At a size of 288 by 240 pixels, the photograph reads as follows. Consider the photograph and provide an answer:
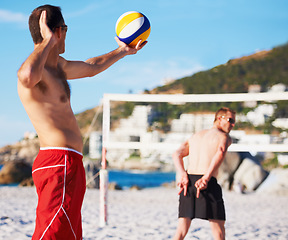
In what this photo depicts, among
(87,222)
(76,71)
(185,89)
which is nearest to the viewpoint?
(76,71)

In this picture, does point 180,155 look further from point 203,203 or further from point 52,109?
point 52,109

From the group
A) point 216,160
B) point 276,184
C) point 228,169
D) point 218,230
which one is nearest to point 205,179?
point 216,160

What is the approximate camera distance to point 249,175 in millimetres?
13859

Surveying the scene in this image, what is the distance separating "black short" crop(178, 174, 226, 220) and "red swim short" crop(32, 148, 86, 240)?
141cm

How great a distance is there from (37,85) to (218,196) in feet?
6.27

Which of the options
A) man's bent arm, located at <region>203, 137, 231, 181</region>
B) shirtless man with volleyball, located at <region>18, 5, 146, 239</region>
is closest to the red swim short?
shirtless man with volleyball, located at <region>18, 5, 146, 239</region>

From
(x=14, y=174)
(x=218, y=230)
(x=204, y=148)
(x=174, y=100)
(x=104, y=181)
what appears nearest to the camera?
(x=218, y=230)

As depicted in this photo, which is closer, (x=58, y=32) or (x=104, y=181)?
(x=58, y=32)

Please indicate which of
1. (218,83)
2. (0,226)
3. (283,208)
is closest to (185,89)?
(218,83)

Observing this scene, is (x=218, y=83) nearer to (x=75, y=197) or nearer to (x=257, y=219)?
(x=257, y=219)

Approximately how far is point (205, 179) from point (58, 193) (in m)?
1.55

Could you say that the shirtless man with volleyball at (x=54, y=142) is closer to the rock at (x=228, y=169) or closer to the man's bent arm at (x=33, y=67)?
the man's bent arm at (x=33, y=67)

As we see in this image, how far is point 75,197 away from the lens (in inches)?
80.0

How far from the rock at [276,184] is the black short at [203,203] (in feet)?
31.1
